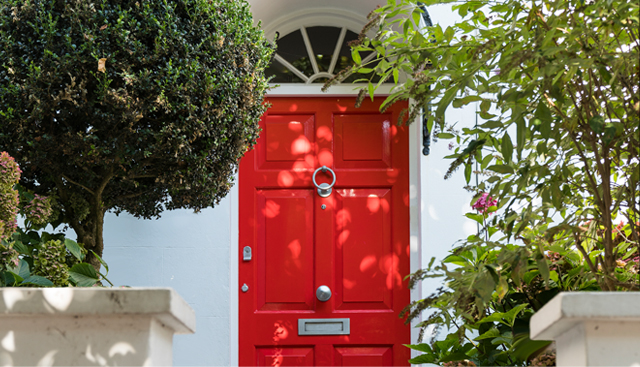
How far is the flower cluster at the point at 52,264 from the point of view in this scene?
71.7 inches

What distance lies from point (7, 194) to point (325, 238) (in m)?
2.52

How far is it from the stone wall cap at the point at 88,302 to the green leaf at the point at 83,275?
2.16 ft

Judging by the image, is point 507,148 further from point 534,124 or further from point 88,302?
point 88,302

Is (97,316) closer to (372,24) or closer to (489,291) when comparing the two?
(489,291)

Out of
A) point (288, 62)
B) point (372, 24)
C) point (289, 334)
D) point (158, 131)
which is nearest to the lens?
point (372, 24)

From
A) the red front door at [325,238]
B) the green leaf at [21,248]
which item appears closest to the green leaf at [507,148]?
the green leaf at [21,248]

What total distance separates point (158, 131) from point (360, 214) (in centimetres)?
231

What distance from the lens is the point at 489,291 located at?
4.06 ft

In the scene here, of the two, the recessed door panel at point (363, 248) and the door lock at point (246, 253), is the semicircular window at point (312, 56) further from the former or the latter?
the door lock at point (246, 253)

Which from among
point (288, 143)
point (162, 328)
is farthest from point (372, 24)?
point (288, 143)

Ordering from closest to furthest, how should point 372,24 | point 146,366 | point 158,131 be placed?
point 146,366, point 372,24, point 158,131

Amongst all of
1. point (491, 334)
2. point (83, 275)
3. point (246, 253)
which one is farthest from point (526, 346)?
point (246, 253)

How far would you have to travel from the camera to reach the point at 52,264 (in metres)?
1.83

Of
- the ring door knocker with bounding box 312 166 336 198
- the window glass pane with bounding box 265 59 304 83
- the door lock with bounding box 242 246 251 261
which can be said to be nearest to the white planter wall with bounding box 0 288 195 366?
the door lock with bounding box 242 246 251 261
